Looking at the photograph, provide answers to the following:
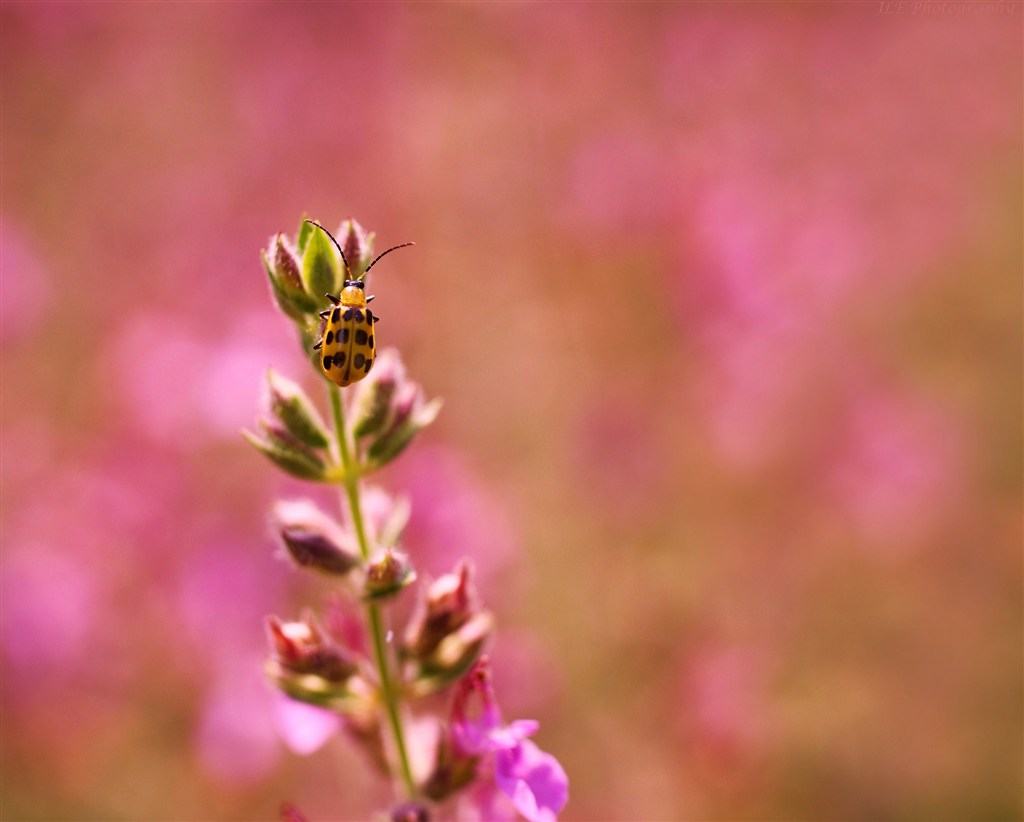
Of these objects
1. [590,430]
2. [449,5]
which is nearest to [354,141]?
[449,5]

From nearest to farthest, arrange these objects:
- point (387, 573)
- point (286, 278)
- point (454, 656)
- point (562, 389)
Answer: point (387, 573) < point (286, 278) < point (454, 656) < point (562, 389)

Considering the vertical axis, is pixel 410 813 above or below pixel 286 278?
below

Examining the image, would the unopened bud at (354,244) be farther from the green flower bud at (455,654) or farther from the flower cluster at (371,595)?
Result: the green flower bud at (455,654)

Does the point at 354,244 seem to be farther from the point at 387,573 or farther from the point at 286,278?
the point at 387,573

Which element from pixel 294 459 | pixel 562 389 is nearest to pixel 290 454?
pixel 294 459

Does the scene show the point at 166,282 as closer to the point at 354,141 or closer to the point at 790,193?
the point at 354,141

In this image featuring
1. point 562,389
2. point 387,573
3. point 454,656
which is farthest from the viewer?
point 562,389

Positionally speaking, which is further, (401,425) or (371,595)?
(401,425)
